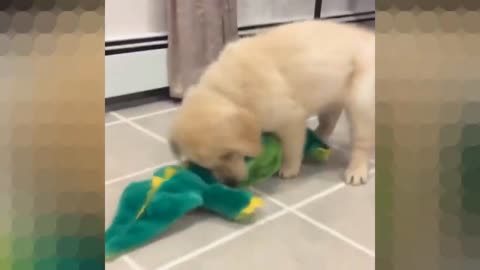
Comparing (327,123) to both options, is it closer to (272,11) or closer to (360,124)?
(360,124)

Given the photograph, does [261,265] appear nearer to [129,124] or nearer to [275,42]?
[275,42]

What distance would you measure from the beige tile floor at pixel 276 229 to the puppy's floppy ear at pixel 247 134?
15 centimetres

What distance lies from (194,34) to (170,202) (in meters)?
0.90

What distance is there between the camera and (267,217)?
1.26 metres

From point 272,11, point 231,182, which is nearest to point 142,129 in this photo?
point 231,182

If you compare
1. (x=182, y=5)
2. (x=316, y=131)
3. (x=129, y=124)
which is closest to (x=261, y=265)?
(x=316, y=131)

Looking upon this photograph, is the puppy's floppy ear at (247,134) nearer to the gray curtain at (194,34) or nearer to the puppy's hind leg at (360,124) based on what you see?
the puppy's hind leg at (360,124)

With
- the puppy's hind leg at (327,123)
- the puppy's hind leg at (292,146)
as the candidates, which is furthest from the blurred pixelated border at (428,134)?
the puppy's hind leg at (327,123)

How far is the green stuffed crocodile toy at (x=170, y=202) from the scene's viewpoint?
1.11 meters

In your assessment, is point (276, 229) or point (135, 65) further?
point (135, 65)

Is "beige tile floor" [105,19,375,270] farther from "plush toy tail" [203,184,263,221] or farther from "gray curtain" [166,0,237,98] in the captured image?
"gray curtain" [166,0,237,98]

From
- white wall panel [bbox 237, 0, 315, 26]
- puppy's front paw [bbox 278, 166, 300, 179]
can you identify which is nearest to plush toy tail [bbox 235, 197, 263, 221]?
puppy's front paw [bbox 278, 166, 300, 179]

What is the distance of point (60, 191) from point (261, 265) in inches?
31.1

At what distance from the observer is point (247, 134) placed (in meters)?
1.26
